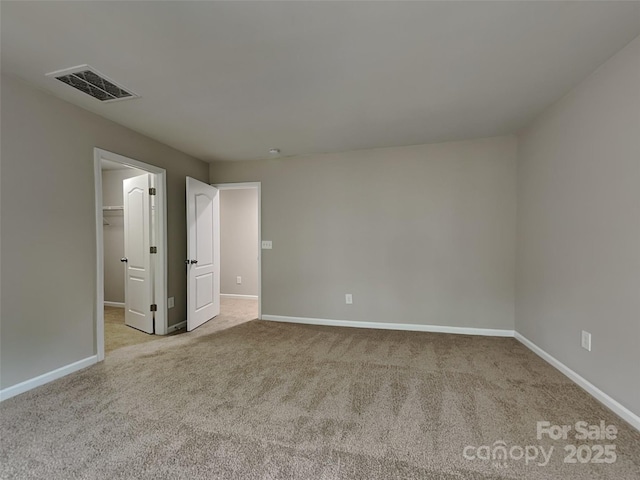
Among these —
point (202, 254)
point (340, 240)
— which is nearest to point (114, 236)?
point (202, 254)

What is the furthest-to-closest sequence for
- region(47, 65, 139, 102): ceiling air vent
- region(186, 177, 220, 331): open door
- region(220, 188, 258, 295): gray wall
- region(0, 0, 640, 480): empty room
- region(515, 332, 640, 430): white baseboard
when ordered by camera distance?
region(220, 188, 258, 295): gray wall, region(186, 177, 220, 331): open door, region(47, 65, 139, 102): ceiling air vent, region(515, 332, 640, 430): white baseboard, region(0, 0, 640, 480): empty room

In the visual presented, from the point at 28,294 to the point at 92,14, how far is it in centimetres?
206

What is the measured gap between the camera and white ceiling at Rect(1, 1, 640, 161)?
1.51 m

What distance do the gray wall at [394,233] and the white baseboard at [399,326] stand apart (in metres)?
0.06

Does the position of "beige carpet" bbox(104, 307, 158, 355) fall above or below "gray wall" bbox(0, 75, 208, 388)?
below

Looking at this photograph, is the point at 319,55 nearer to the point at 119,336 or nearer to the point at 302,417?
the point at 302,417

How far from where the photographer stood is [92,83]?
7.14ft

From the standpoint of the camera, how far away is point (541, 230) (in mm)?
2840

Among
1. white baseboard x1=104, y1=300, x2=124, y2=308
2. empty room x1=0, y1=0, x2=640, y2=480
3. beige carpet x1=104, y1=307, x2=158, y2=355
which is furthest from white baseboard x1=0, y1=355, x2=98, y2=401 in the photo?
white baseboard x1=104, y1=300, x2=124, y2=308

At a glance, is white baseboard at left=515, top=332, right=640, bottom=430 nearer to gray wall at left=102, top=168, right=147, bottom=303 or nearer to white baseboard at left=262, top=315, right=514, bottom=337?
white baseboard at left=262, top=315, right=514, bottom=337

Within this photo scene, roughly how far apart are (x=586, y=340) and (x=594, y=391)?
0.35m

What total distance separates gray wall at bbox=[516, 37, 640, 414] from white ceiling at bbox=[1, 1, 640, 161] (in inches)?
10.8

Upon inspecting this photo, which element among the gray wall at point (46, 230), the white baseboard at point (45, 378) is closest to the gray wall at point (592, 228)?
the gray wall at point (46, 230)

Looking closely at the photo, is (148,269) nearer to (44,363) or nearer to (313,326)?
(44,363)
